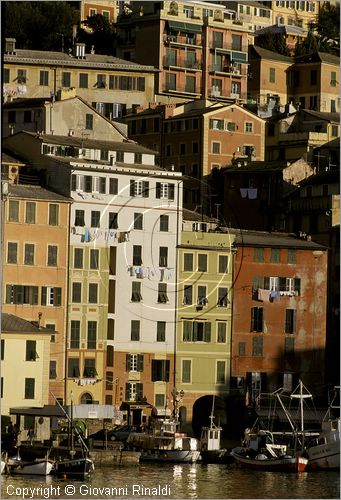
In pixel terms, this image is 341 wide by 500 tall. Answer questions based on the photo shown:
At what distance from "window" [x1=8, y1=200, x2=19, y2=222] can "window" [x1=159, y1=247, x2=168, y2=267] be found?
61.0 inches

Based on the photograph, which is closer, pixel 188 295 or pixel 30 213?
pixel 188 295

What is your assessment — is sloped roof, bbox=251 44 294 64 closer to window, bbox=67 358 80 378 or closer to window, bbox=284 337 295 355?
window, bbox=284 337 295 355

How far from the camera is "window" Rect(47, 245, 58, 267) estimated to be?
22.3 meters

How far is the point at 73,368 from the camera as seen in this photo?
22.1 metres

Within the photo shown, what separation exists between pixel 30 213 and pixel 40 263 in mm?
559

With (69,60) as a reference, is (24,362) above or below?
below

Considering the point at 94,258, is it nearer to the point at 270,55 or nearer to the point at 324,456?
the point at 324,456

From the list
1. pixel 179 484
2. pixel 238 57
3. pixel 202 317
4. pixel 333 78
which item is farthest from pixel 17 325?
pixel 333 78

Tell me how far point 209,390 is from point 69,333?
67.2 inches

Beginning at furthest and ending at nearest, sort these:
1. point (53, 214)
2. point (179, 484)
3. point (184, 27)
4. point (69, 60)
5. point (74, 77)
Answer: point (184, 27) < point (69, 60) < point (74, 77) < point (53, 214) < point (179, 484)

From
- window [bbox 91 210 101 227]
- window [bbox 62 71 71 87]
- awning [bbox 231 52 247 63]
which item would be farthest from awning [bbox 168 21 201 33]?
window [bbox 91 210 101 227]

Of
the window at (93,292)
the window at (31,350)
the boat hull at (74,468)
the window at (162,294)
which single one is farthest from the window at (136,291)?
the boat hull at (74,468)

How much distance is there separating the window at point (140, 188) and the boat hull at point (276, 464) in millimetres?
2841

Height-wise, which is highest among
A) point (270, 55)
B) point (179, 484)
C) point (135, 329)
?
point (270, 55)
